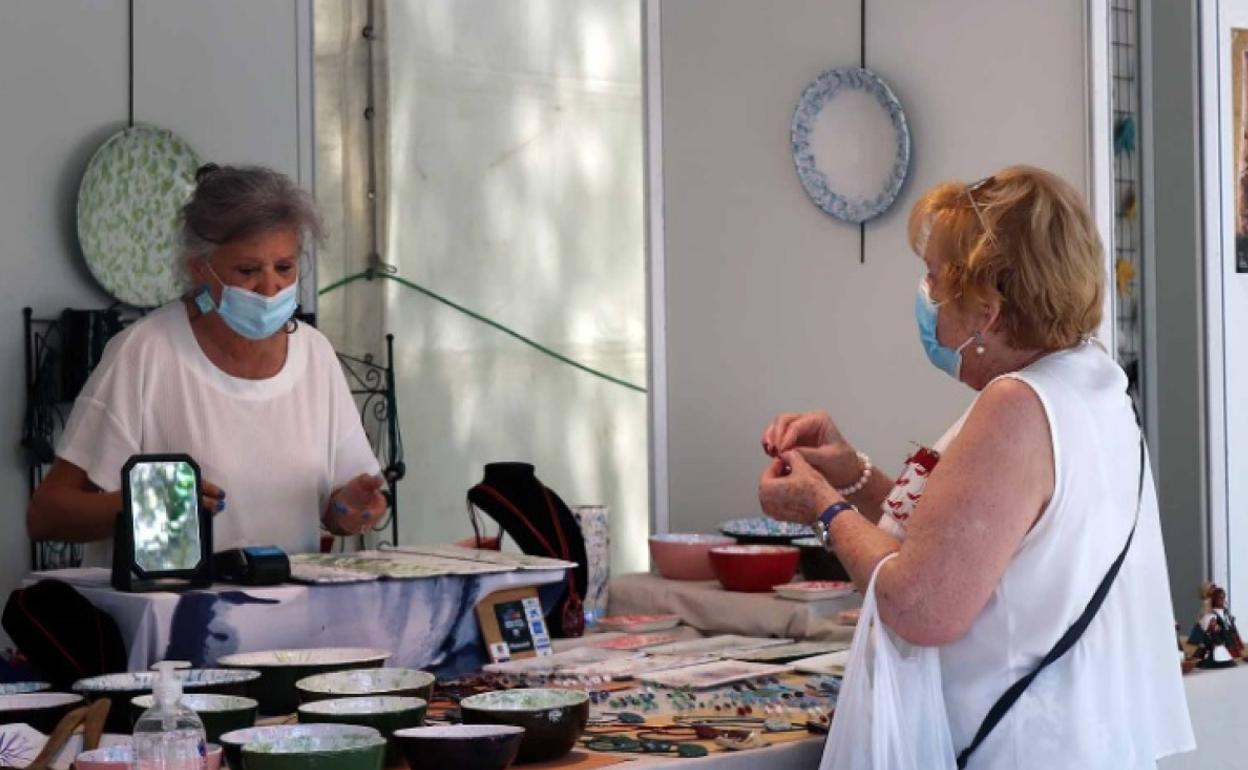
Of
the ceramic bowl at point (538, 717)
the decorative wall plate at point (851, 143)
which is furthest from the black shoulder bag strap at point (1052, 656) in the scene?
the decorative wall plate at point (851, 143)

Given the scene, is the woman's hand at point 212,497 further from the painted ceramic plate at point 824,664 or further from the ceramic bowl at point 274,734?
the painted ceramic plate at point 824,664

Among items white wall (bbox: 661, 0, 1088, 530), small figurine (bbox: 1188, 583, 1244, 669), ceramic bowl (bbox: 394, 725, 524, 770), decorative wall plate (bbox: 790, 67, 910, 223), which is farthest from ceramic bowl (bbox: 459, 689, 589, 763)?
decorative wall plate (bbox: 790, 67, 910, 223)

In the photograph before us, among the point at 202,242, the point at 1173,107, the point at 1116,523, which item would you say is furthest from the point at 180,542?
the point at 1173,107

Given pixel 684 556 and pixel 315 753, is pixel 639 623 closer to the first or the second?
pixel 684 556

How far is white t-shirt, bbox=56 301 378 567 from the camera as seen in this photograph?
2.81 m

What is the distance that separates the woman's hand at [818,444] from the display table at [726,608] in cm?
47

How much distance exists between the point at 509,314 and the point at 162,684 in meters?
4.00

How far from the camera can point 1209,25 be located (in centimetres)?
373

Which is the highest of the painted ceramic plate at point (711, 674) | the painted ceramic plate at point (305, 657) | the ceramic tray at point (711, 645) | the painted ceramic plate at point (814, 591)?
the painted ceramic plate at point (305, 657)

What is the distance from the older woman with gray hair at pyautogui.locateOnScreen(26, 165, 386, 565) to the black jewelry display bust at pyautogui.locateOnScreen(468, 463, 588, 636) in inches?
9.3

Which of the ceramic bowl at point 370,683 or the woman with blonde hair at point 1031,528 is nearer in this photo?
the woman with blonde hair at point 1031,528

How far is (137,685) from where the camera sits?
2.11m

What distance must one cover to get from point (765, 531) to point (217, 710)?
1.76 m

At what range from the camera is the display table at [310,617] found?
232 cm
